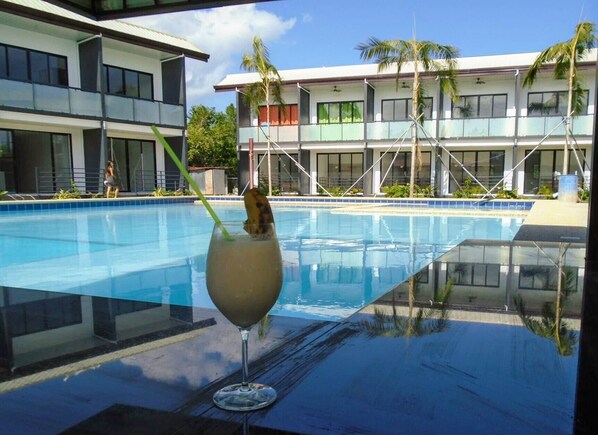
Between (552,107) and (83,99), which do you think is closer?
(83,99)

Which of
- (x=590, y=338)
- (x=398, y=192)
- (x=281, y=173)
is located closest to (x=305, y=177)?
(x=281, y=173)

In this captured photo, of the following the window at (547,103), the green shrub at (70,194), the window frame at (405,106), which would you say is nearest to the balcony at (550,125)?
the window at (547,103)

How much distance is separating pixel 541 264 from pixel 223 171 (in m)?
21.9

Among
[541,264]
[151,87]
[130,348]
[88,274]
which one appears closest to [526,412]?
[130,348]

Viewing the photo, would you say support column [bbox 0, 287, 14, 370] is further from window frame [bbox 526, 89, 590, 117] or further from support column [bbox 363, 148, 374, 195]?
window frame [bbox 526, 89, 590, 117]

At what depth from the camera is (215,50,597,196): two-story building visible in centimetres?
1966

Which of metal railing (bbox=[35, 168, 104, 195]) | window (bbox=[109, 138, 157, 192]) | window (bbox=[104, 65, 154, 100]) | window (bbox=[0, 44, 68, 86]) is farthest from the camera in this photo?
window (bbox=[109, 138, 157, 192])

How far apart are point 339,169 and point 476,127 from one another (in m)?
7.12

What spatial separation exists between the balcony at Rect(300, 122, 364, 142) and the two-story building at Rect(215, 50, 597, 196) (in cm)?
5

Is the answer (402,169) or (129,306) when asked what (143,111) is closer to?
(402,169)

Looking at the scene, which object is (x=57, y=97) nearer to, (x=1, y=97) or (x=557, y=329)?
(x=1, y=97)

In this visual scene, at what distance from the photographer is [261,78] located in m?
21.5

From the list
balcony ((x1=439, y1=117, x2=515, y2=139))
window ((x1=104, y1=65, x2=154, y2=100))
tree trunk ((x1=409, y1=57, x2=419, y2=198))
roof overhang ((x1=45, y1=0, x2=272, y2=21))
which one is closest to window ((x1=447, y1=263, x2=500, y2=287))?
roof overhang ((x1=45, y1=0, x2=272, y2=21))

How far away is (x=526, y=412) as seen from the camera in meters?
0.82
